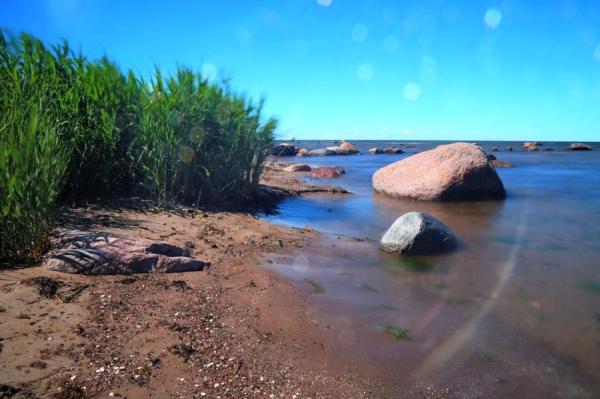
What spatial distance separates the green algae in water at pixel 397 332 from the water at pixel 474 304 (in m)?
0.04

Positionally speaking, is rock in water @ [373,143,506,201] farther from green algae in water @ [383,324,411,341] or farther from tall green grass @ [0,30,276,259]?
green algae in water @ [383,324,411,341]

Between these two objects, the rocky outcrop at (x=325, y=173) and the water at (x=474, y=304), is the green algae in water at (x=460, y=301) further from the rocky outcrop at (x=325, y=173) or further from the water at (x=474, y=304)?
the rocky outcrop at (x=325, y=173)

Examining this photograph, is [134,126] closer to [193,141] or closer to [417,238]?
[193,141]

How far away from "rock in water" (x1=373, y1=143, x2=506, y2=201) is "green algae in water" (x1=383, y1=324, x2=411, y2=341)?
7.29 metres

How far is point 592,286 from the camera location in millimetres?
4312

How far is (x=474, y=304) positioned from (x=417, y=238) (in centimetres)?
165

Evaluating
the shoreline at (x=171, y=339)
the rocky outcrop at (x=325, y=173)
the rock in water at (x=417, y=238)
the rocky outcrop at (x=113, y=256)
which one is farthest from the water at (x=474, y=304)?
the rocky outcrop at (x=325, y=173)

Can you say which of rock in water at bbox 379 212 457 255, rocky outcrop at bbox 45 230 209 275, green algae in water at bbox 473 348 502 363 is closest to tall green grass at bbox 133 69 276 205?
rocky outcrop at bbox 45 230 209 275

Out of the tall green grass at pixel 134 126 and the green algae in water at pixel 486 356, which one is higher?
the tall green grass at pixel 134 126

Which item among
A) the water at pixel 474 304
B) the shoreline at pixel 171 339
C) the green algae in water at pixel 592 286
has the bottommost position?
the green algae in water at pixel 592 286

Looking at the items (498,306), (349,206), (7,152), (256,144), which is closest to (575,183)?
(349,206)

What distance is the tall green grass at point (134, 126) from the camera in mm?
5777

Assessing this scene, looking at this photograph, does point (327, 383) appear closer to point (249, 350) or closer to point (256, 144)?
point (249, 350)

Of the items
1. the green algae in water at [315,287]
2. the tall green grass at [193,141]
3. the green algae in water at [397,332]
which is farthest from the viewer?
the tall green grass at [193,141]
